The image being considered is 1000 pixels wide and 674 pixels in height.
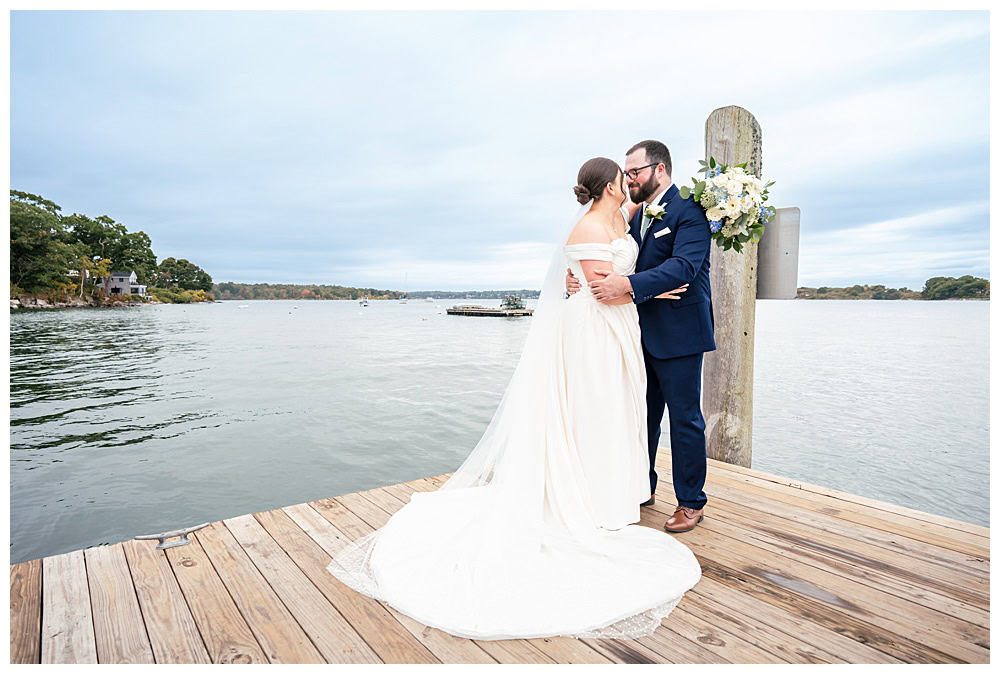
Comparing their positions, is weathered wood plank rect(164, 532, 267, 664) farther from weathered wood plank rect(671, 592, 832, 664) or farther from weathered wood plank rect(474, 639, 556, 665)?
weathered wood plank rect(671, 592, 832, 664)

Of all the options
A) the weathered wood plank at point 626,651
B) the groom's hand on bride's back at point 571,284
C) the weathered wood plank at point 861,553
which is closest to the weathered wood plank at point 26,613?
the weathered wood plank at point 626,651

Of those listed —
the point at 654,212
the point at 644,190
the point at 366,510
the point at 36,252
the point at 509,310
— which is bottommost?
the point at 509,310

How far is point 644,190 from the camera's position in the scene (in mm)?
2887

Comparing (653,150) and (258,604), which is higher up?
(653,150)

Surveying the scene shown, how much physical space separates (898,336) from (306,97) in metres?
75.3

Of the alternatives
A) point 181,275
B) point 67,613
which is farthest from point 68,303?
point 67,613

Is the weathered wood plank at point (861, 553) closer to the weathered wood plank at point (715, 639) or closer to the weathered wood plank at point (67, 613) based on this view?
the weathered wood plank at point (715, 639)

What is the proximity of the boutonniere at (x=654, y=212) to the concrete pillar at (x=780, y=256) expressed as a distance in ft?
4.46

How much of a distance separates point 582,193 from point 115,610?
2.79 metres

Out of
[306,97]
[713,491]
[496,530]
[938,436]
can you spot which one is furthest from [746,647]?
[306,97]

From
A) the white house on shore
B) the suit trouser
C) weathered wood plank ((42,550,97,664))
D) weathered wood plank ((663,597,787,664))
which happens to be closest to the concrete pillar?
the suit trouser

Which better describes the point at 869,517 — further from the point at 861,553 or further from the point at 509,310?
the point at 509,310

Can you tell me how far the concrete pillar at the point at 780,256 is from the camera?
366 cm

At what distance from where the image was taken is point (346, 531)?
9.76ft
